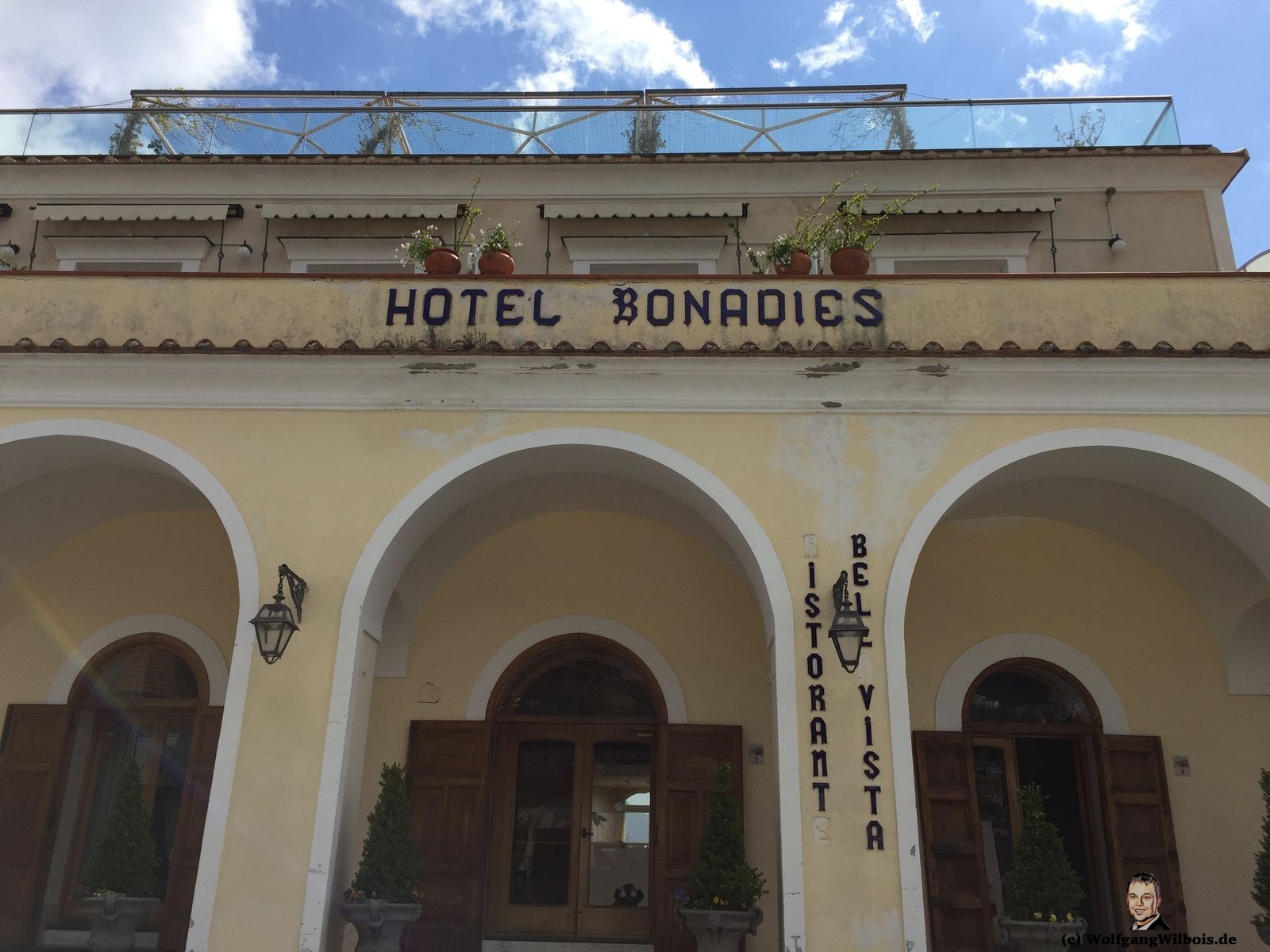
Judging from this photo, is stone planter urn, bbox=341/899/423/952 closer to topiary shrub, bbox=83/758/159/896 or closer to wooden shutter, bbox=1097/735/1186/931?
topiary shrub, bbox=83/758/159/896

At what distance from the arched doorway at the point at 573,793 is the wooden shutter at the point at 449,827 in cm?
26

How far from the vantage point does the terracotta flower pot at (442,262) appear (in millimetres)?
9055

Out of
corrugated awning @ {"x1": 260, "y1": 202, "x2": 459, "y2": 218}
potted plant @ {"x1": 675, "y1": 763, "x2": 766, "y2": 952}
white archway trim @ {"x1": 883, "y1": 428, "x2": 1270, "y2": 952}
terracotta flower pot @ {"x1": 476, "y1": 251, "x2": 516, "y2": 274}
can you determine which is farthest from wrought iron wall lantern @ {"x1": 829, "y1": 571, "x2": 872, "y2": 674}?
corrugated awning @ {"x1": 260, "y1": 202, "x2": 459, "y2": 218}

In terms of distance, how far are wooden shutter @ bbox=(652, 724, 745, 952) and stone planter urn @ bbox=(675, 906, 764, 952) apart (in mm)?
1740

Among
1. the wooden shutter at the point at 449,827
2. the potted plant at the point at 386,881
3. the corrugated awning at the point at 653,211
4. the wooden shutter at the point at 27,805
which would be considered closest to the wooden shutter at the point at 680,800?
the wooden shutter at the point at 449,827

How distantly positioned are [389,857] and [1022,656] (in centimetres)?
585

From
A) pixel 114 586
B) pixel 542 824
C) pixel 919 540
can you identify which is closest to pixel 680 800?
pixel 542 824

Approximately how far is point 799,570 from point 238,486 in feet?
14.1

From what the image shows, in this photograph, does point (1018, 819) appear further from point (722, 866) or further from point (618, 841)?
point (618, 841)

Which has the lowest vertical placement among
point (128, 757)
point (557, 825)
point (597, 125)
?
point (557, 825)

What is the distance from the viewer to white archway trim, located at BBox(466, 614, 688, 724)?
9.55 meters

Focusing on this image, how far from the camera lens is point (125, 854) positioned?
7668mm

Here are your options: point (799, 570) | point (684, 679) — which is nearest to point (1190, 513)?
point (799, 570)

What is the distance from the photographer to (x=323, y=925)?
685 cm
